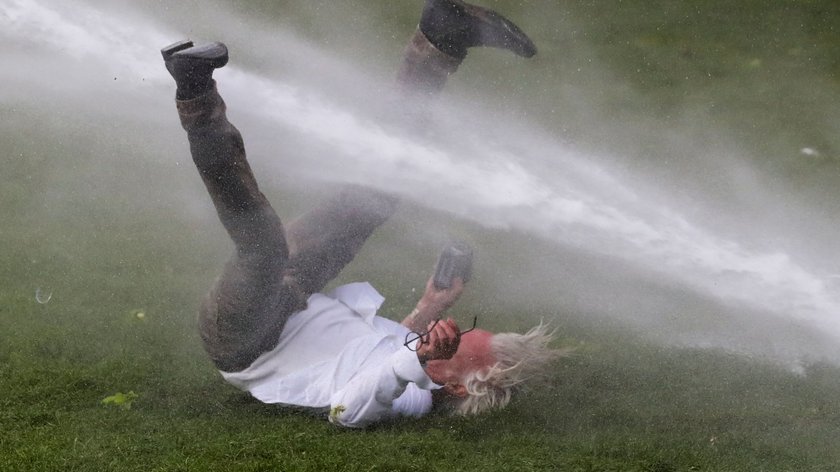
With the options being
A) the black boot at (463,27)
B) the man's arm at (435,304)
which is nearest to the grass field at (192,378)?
the man's arm at (435,304)

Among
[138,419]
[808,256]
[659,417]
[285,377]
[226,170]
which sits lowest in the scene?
[138,419]

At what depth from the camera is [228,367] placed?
5.07m

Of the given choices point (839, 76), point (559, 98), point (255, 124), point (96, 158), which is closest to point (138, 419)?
point (255, 124)

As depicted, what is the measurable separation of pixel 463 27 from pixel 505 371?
6.25ft

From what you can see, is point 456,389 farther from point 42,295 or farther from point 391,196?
point 42,295

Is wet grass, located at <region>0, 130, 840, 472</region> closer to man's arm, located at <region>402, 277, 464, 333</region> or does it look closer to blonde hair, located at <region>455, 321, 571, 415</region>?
blonde hair, located at <region>455, 321, 571, 415</region>

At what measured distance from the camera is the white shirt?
4707mm

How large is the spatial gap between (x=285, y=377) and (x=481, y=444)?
1.06 meters

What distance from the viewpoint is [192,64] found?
171 inches

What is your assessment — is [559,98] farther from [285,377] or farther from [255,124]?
[285,377]

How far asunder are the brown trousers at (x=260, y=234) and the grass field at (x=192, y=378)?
41 centimetres

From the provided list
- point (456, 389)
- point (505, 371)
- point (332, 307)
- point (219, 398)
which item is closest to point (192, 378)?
point (219, 398)

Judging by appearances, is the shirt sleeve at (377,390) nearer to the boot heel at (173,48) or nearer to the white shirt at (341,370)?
the white shirt at (341,370)

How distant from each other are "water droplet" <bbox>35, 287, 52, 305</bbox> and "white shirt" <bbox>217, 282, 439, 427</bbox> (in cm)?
142
